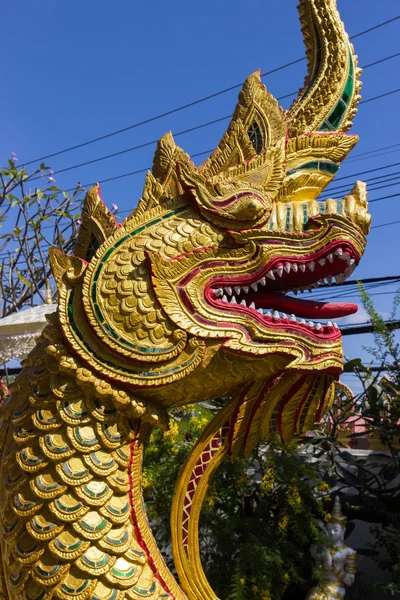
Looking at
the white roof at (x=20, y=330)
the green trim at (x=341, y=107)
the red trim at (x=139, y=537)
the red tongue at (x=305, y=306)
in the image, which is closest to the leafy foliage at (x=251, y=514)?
the red trim at (x=139, y=537)

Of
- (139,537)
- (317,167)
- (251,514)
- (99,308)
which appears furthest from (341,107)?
(251,514)

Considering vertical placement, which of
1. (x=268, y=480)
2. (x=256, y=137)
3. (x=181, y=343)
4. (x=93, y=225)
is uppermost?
(x=256, y=137)

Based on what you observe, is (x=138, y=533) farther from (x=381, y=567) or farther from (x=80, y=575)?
(x=381, y=567)

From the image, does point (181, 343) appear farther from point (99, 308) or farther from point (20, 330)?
point (20, 330)

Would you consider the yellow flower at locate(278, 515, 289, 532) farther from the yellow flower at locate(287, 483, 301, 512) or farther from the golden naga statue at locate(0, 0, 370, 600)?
the golden naga statue at locate(0, 0, 370, 600)

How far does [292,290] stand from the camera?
1.91m

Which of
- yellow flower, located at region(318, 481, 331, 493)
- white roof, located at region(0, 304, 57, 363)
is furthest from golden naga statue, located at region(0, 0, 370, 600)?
white roof, located at region(0, 304, 57, 363)

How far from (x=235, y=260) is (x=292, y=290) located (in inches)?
11.1

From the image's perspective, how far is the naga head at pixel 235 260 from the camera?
1.65 metres

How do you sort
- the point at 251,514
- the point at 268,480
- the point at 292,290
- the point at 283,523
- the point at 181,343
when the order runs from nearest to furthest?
the point at 181,343 < the point at 292,290 < the point at 283,523 < the point at 268,480 < the point at 251,514

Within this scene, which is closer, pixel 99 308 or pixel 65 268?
pixel 99 308

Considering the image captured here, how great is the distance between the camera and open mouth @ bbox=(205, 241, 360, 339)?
1.69m

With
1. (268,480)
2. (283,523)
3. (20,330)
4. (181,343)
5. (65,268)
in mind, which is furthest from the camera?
(20,330)

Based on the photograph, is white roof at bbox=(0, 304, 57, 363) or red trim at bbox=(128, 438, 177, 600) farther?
white roof at bbox=(0, 304, 57, 363)
